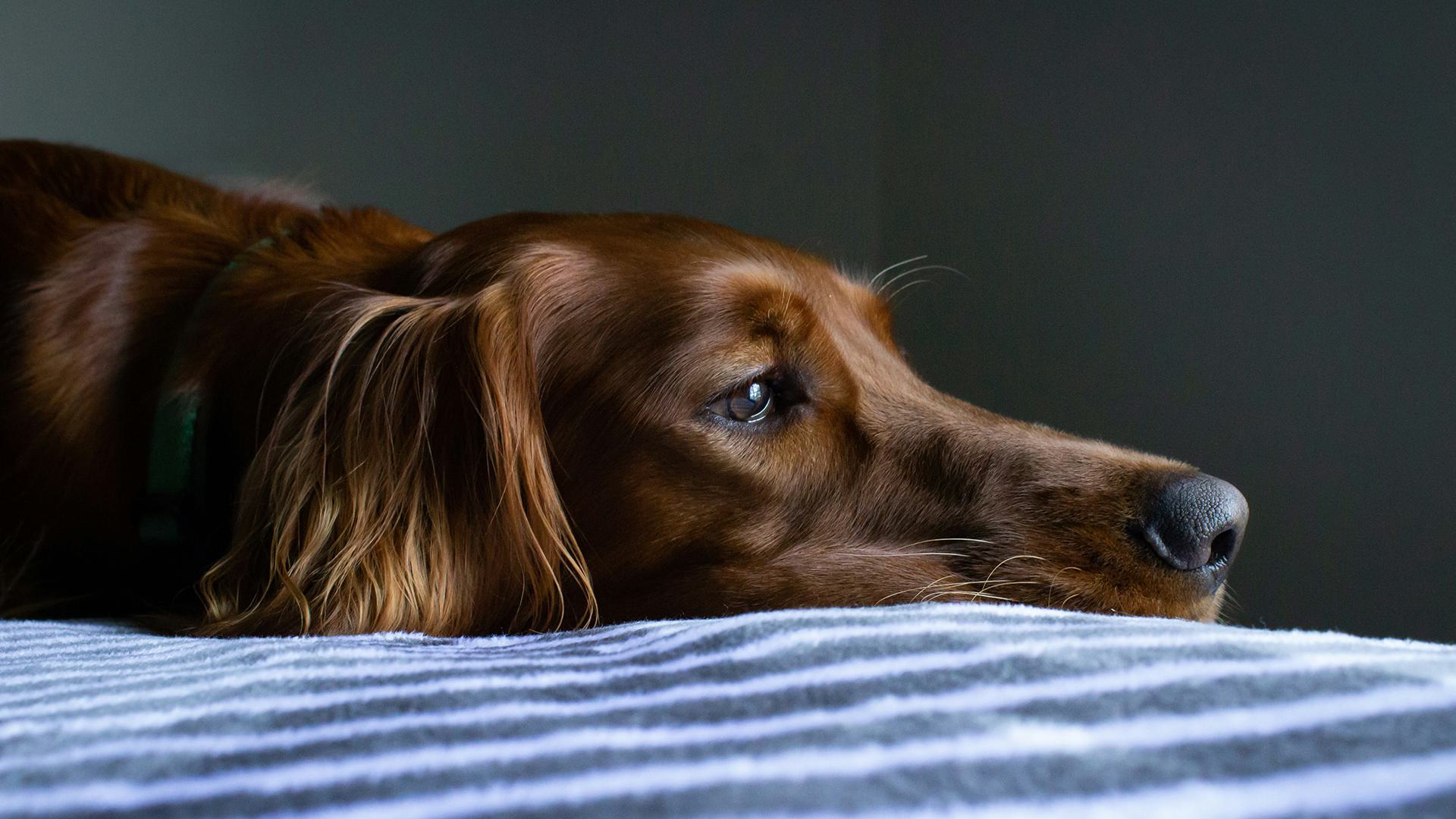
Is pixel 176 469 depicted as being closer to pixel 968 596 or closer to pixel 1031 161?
pixel 968 596

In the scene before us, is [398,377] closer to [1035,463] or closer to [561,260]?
[561,260]

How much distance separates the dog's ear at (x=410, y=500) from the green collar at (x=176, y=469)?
15 centimetres

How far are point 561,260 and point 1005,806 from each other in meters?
0.91

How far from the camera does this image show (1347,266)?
2.08 metres

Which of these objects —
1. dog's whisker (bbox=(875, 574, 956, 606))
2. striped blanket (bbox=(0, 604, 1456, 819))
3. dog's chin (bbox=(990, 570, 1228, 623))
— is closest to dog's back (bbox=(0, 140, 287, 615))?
striped blanket (bbox=(0, 604, 1456, 819))

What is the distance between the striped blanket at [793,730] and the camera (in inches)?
17.7

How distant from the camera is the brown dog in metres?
1.08

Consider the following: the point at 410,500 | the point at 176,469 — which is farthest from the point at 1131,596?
the point at 176,469

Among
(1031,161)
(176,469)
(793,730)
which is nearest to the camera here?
(793,730)

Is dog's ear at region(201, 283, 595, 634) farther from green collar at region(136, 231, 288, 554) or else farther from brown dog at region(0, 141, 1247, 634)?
green collar at region(136, 231, 288, 554)

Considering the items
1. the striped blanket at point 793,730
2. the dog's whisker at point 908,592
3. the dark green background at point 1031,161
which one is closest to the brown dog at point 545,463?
the dog's whisker at point 908,592

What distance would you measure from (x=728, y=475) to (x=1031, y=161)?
209cm

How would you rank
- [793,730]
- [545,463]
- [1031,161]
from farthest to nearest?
[1031,161] < [545,463] < [793,730]

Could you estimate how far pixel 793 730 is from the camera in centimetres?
53
